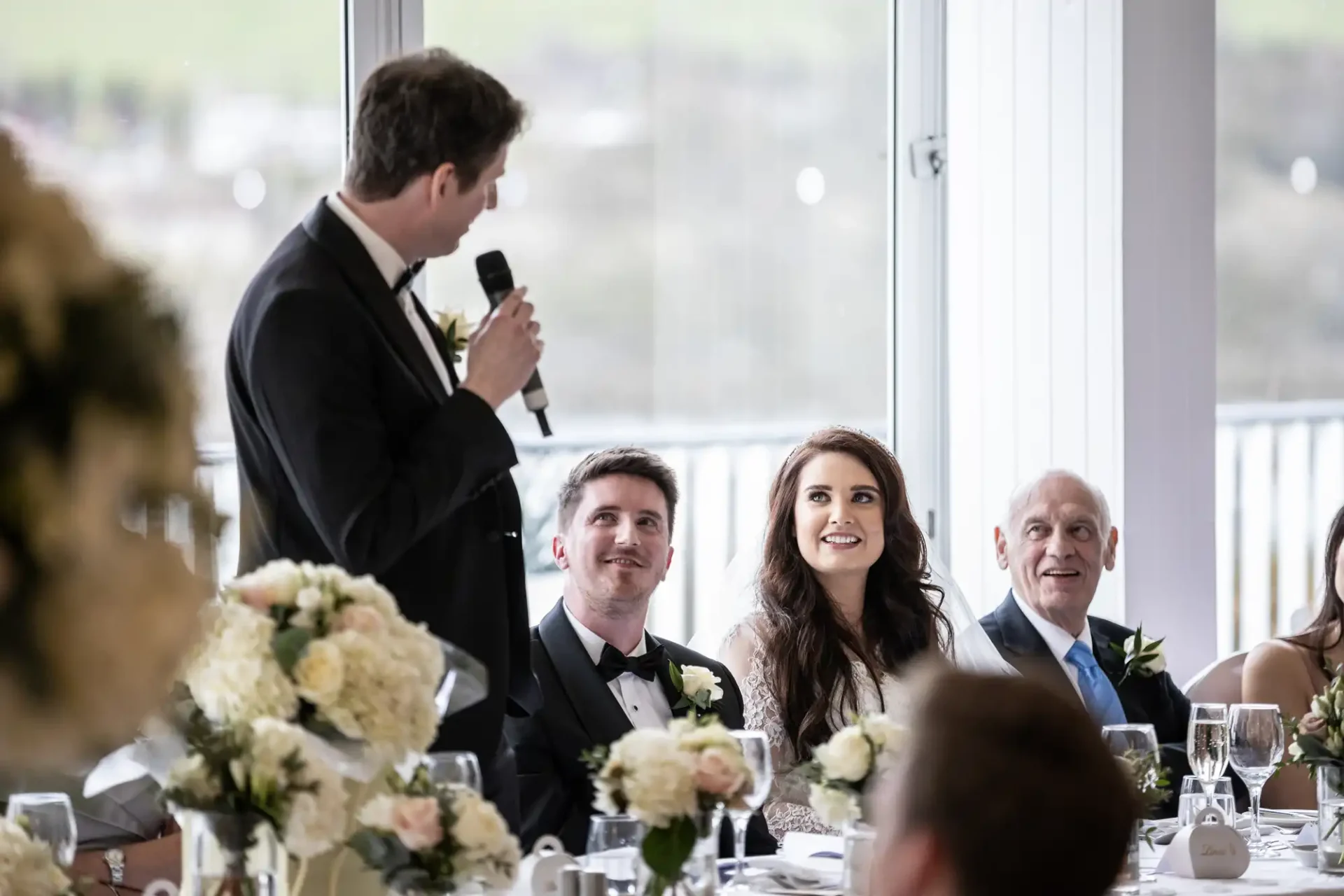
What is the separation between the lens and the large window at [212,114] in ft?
13.3

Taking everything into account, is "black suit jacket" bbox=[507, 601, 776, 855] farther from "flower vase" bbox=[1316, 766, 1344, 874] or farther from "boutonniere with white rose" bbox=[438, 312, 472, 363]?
"flower vase" bbox=[1316, 766, 1344, 874]

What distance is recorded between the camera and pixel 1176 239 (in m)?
4.88

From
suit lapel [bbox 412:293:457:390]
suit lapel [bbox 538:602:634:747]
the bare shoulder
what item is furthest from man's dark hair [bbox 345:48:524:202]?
the bare shoulder

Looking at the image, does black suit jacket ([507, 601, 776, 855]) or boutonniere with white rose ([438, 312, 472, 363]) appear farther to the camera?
black suit jacket ([507, 601, 776, 855])

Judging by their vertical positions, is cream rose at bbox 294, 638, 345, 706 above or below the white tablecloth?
above

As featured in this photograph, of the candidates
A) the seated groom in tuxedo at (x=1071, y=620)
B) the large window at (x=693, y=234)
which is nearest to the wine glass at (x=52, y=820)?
the seated groom in tuxedo at (x=1071, y=620)

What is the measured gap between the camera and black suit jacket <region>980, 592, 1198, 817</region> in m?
3.92

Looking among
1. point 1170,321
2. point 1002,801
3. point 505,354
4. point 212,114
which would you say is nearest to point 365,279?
point 505,354

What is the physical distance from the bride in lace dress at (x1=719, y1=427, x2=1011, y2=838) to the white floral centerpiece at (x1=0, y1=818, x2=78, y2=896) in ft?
6.77

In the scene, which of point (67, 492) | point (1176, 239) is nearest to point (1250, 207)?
point (1176, 239)

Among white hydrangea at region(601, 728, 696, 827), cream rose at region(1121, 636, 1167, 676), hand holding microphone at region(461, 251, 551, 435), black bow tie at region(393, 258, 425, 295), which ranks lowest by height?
cream rose at region(1121, 636, 1167, 676)

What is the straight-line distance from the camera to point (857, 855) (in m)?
2.27

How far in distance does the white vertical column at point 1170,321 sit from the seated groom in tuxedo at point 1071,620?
0.69m

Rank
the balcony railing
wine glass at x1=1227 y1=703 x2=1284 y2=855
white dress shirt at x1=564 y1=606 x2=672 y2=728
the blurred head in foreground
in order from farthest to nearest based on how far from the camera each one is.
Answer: the balcony railing → white dress shirt at x1=564 y1=606 x2=672 y2=728 → wine glass at x1=1227 y1=703 x2=1284 y2=855 → the blurred head in foreground
